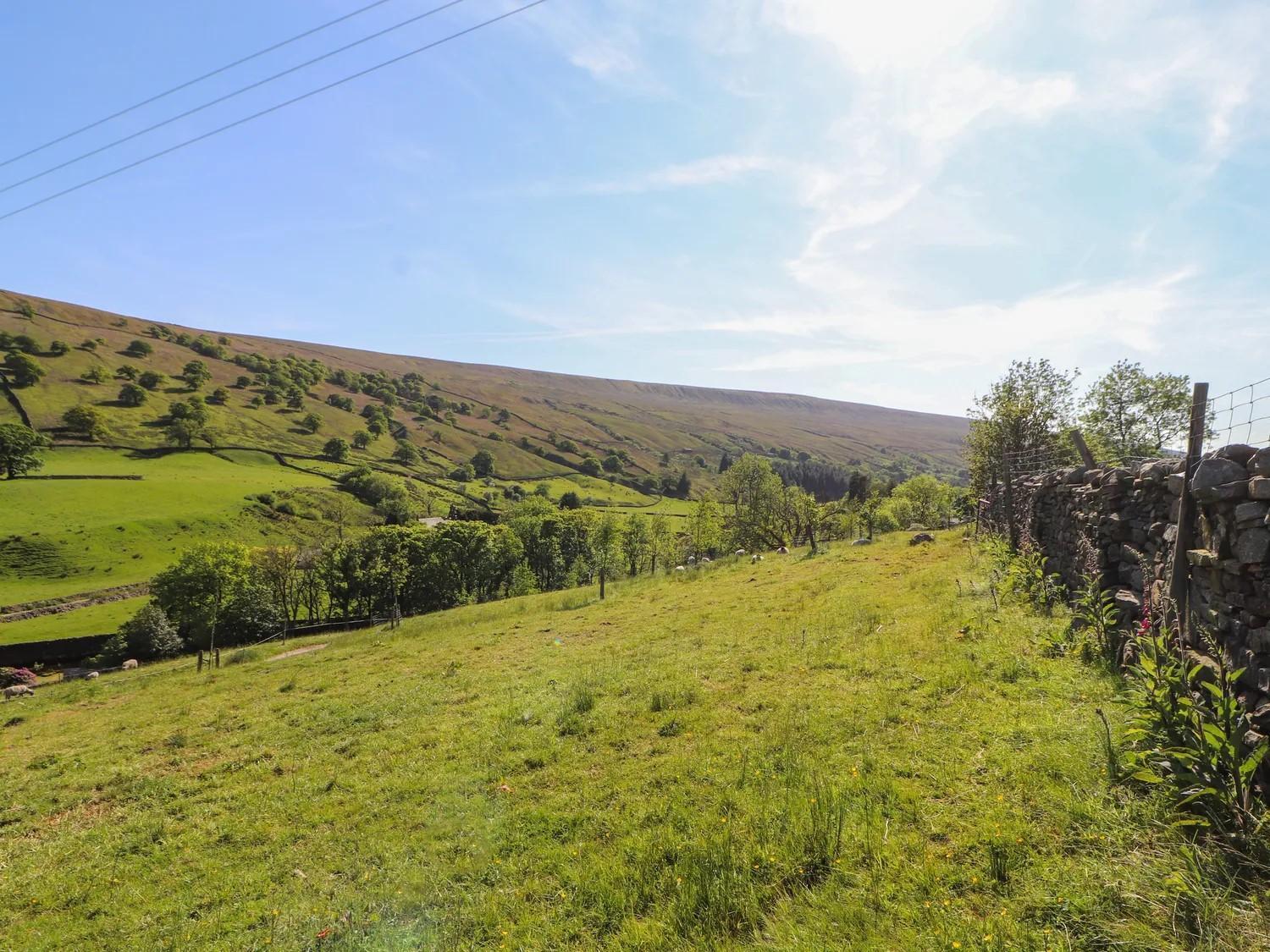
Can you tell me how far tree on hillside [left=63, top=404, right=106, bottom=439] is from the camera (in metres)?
112

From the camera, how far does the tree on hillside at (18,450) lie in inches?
3413

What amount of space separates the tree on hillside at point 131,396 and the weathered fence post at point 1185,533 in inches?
7331

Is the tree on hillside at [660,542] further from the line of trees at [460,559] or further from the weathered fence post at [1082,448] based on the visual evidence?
the weathered fence post at [1082,448]

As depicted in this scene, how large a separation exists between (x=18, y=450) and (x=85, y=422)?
1173 inches

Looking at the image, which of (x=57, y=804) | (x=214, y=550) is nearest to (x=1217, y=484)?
(x=57, y=804)

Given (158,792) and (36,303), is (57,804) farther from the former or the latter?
(36,303)

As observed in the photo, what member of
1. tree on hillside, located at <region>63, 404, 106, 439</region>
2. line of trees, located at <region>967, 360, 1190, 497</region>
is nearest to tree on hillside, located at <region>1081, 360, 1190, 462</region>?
line of trees, located at <region>967, 360, 1190, 497</region>

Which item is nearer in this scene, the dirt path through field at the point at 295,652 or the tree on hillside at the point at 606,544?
the dirt path through field at the point at 295,652

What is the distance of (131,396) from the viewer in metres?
133

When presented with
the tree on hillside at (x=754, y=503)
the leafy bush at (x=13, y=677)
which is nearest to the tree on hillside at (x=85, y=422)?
the leafy bush at (x=13, y=677)

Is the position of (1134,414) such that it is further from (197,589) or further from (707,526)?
(197,589)

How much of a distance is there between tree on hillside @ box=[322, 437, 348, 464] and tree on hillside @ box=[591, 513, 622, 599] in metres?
89.1

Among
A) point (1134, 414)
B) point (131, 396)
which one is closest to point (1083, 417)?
point (1134, 414)

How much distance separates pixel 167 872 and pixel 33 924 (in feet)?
4.98
